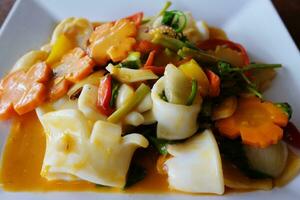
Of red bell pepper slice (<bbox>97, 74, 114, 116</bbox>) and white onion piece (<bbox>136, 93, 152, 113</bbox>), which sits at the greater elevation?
red bell pepper slice (<bbox>97, 74, 114, 116</bbox>)

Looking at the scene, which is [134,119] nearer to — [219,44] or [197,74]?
[197,74]

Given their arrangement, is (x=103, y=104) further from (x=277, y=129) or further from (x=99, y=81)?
(x=277, y=129)

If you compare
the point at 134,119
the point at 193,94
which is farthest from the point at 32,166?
the point at 193,94

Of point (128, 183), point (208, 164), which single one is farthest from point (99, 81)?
point (208, 164)

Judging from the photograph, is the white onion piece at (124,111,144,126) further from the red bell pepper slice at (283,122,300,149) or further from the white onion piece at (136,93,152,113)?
the red bell pepper slice at (283,122,300,149)

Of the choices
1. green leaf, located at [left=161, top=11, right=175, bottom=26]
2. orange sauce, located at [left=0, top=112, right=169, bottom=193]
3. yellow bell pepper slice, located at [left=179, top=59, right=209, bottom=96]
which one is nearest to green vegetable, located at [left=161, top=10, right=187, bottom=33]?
green leaf, located at [left=161, top=11, right=175, bottom=26]
